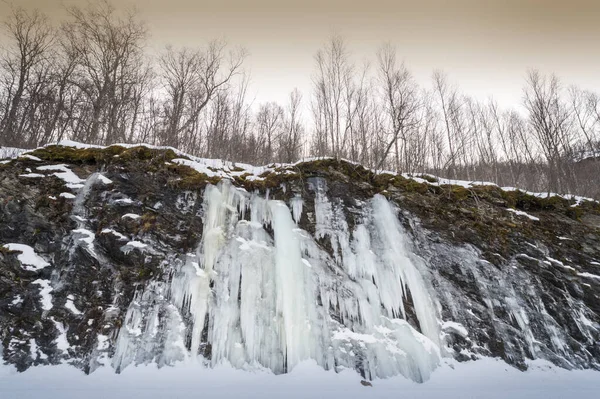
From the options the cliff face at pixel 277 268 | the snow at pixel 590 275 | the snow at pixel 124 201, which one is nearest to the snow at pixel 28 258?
the cliff face at pixel 277 268

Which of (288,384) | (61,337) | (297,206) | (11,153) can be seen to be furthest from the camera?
(11,153)

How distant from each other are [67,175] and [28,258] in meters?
1.95

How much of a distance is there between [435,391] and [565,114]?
1513 cm

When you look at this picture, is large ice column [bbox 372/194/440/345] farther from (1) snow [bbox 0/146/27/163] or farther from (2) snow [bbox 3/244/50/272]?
(1) snow [bbox 0/146/27/163]

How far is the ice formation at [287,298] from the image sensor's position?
4926 millimetres

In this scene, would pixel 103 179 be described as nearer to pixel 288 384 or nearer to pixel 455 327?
pixel 288 384

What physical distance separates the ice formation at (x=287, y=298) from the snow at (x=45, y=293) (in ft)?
4.69

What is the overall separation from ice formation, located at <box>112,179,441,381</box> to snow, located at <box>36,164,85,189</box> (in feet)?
9.36

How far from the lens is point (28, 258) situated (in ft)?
16.8

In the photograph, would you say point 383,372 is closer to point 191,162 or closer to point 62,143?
point 191,162

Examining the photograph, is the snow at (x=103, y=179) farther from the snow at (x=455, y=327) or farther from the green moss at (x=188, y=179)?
the snow at (x=455, y=327)

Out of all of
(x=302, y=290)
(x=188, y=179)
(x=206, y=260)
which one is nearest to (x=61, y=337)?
(x=206, y=260)

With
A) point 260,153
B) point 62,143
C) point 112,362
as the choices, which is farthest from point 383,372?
point 260,153

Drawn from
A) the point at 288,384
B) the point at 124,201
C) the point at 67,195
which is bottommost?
the point at 288,384
